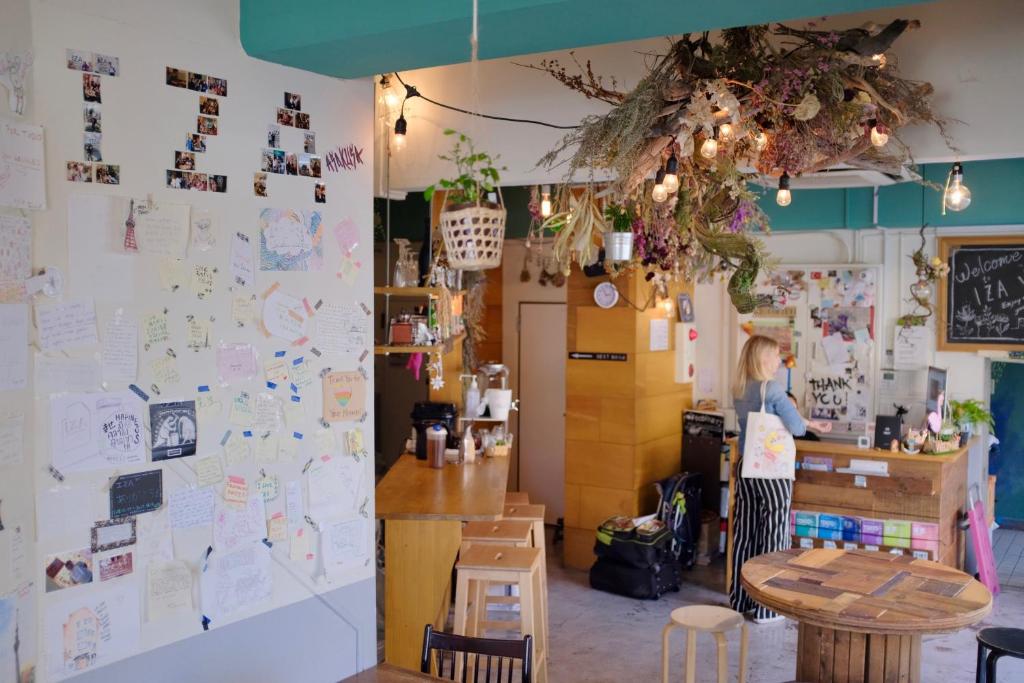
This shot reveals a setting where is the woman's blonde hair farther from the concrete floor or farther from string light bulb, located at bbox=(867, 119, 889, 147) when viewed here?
string light bulb, located at bbox=(867, 119, 889, 147)

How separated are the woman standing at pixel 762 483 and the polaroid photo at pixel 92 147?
4.16m

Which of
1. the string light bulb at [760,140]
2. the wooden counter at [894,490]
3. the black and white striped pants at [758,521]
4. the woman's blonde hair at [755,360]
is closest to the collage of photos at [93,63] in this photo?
the string light bulb at [760,140]

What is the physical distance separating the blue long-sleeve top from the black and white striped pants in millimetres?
334

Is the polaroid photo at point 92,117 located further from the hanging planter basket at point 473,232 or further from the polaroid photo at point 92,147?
the hanging planter basket at point 473,232

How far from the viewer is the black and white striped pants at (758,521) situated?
5.73 m

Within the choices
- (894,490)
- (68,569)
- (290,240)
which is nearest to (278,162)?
(290,240)

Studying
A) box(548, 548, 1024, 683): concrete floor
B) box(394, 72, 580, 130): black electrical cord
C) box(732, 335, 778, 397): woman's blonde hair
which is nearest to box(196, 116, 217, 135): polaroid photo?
box(394, 72, 580, 130): black electrical cord

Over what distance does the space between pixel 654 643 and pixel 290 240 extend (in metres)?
3.51

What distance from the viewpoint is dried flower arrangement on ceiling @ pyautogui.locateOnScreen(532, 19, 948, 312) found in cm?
382

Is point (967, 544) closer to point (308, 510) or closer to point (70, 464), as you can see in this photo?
point (308, 510)

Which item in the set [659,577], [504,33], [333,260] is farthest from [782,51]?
[659,577]

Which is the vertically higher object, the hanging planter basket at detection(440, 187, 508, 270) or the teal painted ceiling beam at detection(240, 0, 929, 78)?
the teal painted ceiling beam at detection(240, 0, 929, 78)

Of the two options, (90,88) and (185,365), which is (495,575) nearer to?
(185,365)

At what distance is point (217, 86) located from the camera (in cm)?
297
